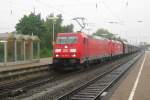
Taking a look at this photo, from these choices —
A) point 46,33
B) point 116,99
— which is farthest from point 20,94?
point 46,33

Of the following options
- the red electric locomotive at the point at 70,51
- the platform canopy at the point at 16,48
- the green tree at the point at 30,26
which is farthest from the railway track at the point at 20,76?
the green tree at the point at 30,26

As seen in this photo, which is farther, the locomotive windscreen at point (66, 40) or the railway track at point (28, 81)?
the locomotive windscreen at point (66, 40)

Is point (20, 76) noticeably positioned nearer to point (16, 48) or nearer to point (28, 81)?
point (28, 81)

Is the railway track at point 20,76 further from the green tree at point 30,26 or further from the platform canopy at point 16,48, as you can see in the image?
the green tree at point 30,26

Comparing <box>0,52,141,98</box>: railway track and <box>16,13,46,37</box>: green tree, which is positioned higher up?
<box>16,13,46,37</box>: green tree

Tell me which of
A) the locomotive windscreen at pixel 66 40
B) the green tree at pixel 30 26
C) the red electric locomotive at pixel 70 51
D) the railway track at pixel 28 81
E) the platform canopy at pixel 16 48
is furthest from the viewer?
the green tree at pixel 30 26

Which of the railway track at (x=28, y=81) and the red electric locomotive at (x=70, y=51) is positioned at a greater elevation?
the red electric locomotive at (x=70, y=51)

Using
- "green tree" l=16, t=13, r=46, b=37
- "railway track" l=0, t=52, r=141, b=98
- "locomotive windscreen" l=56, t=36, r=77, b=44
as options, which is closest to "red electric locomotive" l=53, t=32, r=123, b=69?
"locomotive windscreen" l=56, t=36, r=77, b=44

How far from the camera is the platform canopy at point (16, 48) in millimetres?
29297

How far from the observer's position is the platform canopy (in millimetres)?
29297

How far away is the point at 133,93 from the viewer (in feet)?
46.2

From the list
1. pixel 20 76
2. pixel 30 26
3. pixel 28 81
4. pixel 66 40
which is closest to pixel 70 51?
pixel 66 40

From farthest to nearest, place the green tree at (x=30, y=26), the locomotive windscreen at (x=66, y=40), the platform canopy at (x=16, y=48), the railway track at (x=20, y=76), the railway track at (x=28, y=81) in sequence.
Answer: the green tree at (x=30, y=26) → the platform canopy at (x=16, y=48) → the locomotive windscreen at (x=66, y=40) → the railway track at (x=20, y=76) → the railway track at (x=28, y=81)

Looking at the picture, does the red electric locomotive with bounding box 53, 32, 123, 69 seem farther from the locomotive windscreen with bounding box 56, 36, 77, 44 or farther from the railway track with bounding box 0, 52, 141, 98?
the railway track with bounding box 0, 52, 141, 98
